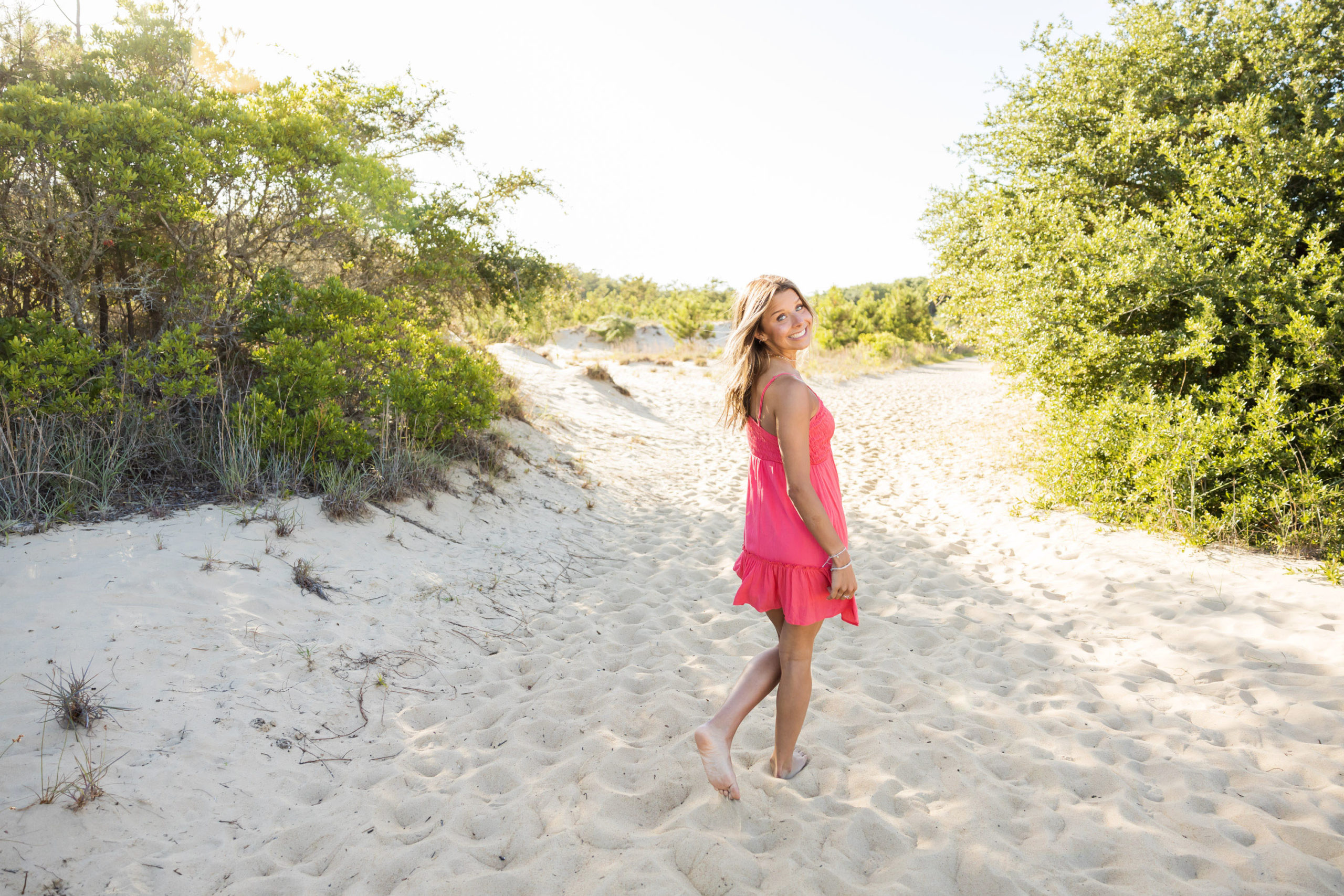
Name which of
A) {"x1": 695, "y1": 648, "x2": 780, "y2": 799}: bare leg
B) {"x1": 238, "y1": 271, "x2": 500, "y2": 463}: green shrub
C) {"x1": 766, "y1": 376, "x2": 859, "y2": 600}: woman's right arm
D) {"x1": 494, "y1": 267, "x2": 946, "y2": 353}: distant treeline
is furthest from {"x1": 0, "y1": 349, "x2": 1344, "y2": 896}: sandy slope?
{"x1": 494, "y1": 267, "x2": 946, "y2": 353}: distant treeline

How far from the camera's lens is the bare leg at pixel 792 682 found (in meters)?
2.49

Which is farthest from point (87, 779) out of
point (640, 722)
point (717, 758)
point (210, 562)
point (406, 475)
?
point (406, 475)

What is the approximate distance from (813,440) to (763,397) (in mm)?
245

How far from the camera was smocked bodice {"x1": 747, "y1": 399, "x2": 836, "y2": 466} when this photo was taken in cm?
245

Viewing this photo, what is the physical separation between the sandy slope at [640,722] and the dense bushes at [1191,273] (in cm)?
85

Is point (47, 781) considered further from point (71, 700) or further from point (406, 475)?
point (406, 475)

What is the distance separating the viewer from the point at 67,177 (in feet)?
15.8

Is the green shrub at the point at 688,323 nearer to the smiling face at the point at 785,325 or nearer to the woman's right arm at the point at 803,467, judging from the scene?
the smiling face at the point at 785,325

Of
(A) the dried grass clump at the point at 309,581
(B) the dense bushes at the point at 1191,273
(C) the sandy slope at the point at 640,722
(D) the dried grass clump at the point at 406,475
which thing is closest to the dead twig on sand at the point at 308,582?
(A) the dried grass clump at the point at 309,581

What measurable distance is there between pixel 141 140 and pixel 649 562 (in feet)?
16.8

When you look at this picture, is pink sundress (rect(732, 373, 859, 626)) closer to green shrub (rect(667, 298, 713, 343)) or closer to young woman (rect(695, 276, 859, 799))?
young woman (rect(695, 276, 859, 799))

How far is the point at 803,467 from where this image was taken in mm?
2334

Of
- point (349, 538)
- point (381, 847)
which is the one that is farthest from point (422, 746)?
point (349, 538)

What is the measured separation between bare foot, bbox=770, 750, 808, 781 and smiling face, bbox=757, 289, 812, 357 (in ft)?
5.64
